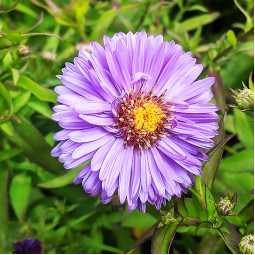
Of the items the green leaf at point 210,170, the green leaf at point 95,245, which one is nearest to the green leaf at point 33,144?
the green leaf at point 95,245

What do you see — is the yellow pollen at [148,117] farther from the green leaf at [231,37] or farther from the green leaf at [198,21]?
the green leaf at [198,21]

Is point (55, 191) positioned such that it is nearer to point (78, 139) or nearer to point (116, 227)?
point (116, 227)

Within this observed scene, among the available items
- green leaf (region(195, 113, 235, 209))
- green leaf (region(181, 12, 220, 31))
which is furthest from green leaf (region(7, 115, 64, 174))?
green leaf (region(181, 12, 220, 31))

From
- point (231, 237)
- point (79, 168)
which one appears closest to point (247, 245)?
point (231, 237)

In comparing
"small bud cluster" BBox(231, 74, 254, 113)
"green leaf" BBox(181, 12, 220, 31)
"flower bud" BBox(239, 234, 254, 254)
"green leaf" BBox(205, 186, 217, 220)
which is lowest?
"flower bud" BBox(239, 234, 254, 254)

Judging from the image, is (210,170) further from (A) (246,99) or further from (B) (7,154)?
(B) (7,154)

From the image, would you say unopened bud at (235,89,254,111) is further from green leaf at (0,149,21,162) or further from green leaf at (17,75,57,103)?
green leaf at (0,149,21,162)

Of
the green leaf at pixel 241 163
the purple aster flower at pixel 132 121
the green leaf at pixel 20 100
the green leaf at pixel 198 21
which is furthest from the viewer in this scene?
the green leaf at pixel 198 21
